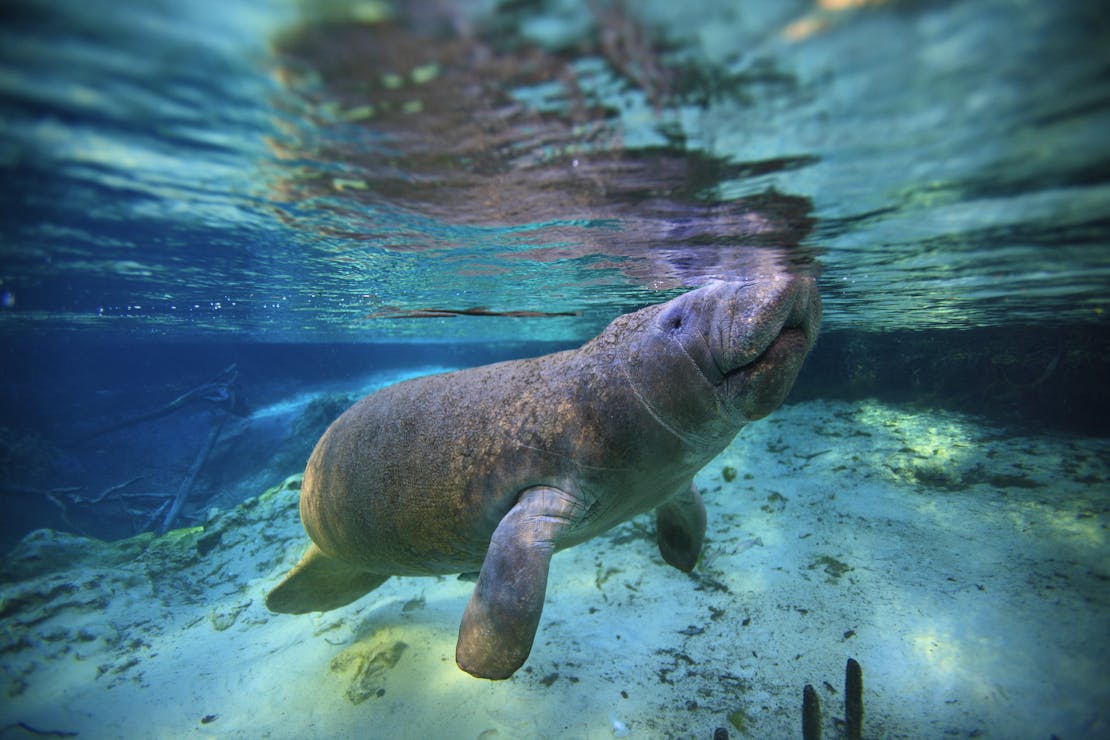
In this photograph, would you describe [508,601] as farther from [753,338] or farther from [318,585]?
[318,585]

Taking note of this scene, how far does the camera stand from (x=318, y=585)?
5.14m

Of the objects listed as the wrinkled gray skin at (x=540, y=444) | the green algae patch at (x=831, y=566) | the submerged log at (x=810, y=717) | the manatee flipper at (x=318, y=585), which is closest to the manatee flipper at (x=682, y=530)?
the wrinkled gray skin at (x=540, y=444)

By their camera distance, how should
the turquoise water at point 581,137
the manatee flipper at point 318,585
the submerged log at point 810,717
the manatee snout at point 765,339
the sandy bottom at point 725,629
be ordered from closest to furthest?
the turquoise water at point 581,137 → the manatee snout at point 765,339 → the submerged log at point 810,717 → the sandy bottom at point 725,629 → the manatee flipper at point 318,585

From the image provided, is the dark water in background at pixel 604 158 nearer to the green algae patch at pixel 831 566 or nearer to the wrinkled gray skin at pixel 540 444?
the wrinkled gray skin at pixel 540 444

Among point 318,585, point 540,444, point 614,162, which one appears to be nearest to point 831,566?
point 540,444

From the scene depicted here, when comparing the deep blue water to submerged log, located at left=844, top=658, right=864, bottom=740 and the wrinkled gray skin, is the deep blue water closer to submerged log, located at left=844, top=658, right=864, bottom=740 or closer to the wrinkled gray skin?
the wrinkled gray skin

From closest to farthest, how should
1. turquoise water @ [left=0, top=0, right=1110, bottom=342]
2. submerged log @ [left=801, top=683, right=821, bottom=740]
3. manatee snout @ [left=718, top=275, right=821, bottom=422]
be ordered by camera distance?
turquoise water @ [left=0, top=0, right=1110, bottom=342], manatee snout @ [left=718, top=275, right=821, bottom=422], submerged log @ [left=801, top=683, right=821, bottom=740]

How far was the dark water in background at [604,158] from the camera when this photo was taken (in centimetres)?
247

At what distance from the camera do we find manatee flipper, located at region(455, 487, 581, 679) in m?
2.76

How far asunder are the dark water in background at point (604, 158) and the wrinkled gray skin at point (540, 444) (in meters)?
1.38

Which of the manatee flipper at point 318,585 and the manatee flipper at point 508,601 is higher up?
the manatee flipper at point 508,601

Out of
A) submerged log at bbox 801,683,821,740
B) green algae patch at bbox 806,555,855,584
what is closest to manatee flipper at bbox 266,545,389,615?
submerged log at bbox 801,683,821,740

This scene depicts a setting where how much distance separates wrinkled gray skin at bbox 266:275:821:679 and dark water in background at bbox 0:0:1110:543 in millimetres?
1377

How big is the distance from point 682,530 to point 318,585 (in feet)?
13.7
